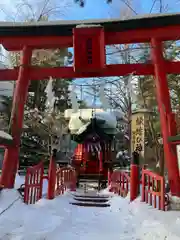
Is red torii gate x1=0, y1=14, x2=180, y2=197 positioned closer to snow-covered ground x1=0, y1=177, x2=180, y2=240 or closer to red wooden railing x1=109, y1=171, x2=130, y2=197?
snow-covered ground x1=0, y1=177, x2=180, y2=240

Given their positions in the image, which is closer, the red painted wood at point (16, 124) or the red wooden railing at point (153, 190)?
the red wooden railing at point (153, 190)

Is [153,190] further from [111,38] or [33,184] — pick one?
[111,38]

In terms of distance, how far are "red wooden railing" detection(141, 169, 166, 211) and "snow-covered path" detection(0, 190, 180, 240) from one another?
23 cm

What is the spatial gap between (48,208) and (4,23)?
17.6 feet

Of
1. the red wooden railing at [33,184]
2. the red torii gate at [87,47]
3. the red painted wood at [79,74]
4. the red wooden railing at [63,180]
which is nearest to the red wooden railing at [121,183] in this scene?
the red wooden railing at [63,180]

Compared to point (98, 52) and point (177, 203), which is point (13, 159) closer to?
point (98, 52)

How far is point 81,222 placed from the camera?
6.08 meters

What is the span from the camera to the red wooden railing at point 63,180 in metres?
9.30

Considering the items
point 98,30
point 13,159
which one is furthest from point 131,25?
point 13,159

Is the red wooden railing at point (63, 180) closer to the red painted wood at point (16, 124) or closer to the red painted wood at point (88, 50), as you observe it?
the red painted wood at point (16, 124)

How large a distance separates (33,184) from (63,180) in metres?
2.92

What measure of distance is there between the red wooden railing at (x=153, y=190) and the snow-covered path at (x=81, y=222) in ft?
0.76

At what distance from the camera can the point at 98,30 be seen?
7891 mm

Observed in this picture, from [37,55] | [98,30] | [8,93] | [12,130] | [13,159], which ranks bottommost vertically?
[13,159]
